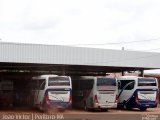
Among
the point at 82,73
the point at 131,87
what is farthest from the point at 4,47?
the point at 82,73

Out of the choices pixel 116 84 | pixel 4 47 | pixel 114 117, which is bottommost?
pixel 114 117

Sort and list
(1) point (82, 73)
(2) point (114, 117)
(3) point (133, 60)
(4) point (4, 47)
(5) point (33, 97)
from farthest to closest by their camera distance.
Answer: (1) point (82, 73) → (3) point (133, 60) → (5) point (33, 97) → (4) point (4, 47) → (2) point (114, 117)

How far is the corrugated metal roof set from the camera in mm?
29078

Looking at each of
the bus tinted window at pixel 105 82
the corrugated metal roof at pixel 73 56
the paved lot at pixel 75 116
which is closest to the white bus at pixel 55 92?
the paved lot at pixel 75 116

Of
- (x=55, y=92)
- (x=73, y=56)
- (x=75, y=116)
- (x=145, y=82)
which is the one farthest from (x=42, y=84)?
(x=145, y=82)

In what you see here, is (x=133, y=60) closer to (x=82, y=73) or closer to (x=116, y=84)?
(x=116, y=84)

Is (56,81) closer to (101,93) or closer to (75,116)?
(75,116)

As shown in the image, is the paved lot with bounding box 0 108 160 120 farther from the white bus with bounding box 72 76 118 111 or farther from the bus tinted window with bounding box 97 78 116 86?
the bus tinted window with bounding box 97 78 116 86

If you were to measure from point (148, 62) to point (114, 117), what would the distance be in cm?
949

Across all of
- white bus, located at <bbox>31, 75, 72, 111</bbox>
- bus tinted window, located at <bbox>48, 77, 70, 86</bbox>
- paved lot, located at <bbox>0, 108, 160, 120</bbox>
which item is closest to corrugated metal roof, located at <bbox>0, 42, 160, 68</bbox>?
white bus, located at <bbox>31, 75, 72, 111</bbox>

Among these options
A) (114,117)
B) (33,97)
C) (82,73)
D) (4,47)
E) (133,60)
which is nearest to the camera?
(114,117)

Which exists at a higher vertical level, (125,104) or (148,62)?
(148,62)

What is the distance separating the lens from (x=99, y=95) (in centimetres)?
2881

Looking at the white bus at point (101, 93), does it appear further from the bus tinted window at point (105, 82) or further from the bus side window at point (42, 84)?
the bus side window at point (42, 84)
